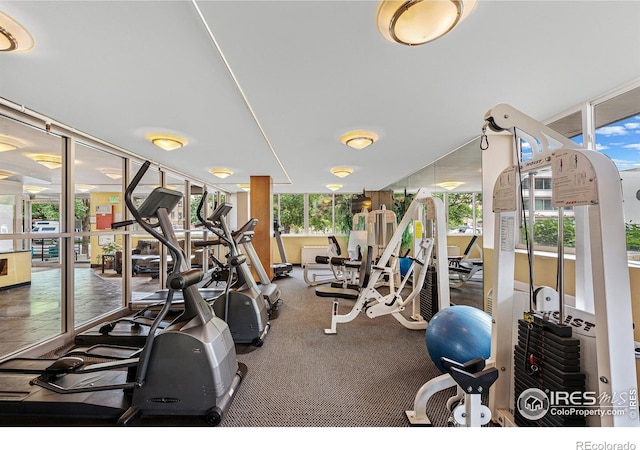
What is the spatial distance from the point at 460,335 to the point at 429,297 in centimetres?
145

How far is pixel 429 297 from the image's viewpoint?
143 inches

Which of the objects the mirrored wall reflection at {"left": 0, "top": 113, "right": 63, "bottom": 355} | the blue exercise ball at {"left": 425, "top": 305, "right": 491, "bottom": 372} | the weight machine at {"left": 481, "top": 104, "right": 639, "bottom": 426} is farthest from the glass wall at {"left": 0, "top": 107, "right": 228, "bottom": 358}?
the weight machine at {"left": 481, "top": 104, "right": 639, "bottom": 426}

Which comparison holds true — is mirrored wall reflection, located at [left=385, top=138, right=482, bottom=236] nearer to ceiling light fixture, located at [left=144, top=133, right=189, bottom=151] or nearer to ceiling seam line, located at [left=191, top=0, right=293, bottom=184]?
ceiling seam line, located at [left=191, top=0, right=293, bottom=184]

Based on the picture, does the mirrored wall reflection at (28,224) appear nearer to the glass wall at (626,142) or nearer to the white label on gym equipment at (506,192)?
the white label on gym equipment at (506,192)

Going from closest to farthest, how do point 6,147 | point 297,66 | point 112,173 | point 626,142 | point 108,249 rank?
point 297,66 → point 626,142 → point 6,147 → point 112,173 → point 108,249

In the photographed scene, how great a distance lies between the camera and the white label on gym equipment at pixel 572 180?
1.27 metres

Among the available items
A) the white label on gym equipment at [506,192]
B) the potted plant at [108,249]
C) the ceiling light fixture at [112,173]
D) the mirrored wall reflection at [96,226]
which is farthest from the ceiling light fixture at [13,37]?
the potted plant at [108,249]

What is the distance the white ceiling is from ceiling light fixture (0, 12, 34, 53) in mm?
52

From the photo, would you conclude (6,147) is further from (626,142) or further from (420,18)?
(626,142)

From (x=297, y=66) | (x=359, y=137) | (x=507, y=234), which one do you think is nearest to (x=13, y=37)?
(x=297, y=66)

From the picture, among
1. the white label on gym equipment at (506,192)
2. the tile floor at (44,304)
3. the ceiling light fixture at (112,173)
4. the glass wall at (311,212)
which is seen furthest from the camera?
the glass wall at (311,212)

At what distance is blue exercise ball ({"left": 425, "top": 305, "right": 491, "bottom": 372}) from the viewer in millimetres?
2146

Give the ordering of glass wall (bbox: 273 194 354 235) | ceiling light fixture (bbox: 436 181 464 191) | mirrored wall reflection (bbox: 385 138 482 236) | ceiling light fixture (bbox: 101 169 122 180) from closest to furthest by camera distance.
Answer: mirrored wall reflection (bbox: 385 138 482 236)
ceiling light fixture (bbox: 436 181 464 191)
ceiling light fixture (bbox: 101 169 122 180)
glass wall (bbox: 273 194 354 235)

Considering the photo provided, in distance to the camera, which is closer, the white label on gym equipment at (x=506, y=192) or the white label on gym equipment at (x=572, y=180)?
the white label on gym equipment at (x=572, y=180)
